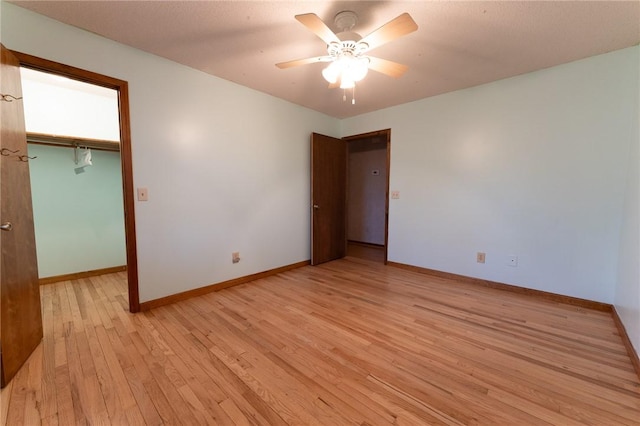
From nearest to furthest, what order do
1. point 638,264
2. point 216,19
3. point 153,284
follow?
point 638,264, point 216,19, point 153,284

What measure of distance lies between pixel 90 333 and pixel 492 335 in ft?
10.3

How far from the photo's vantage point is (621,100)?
7.20 feet

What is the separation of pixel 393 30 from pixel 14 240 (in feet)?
8.69

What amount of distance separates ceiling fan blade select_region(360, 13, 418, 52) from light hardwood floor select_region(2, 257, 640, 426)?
2.04 metres

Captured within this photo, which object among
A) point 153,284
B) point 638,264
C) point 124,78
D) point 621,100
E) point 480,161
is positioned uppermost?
point 124,78

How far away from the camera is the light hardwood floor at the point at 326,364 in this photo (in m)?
1.23

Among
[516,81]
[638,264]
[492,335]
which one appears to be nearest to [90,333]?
[492,335]

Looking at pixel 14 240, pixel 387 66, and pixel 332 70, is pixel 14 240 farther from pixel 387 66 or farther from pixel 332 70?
pixel 387 66

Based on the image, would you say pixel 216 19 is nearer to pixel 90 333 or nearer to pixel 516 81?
pixel 90 333

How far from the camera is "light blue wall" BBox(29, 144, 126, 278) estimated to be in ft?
9.54

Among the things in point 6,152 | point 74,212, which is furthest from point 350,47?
point 74,212

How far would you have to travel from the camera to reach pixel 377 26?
1.88 m

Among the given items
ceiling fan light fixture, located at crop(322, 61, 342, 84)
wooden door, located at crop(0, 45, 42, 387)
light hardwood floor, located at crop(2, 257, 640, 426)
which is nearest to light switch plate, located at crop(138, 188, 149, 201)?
wooden door, located at crop(0, 45, 42, 387)

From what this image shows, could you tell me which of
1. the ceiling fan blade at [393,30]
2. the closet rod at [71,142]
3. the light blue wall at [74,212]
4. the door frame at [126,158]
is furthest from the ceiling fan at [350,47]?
the light blue wall at [74,212]
